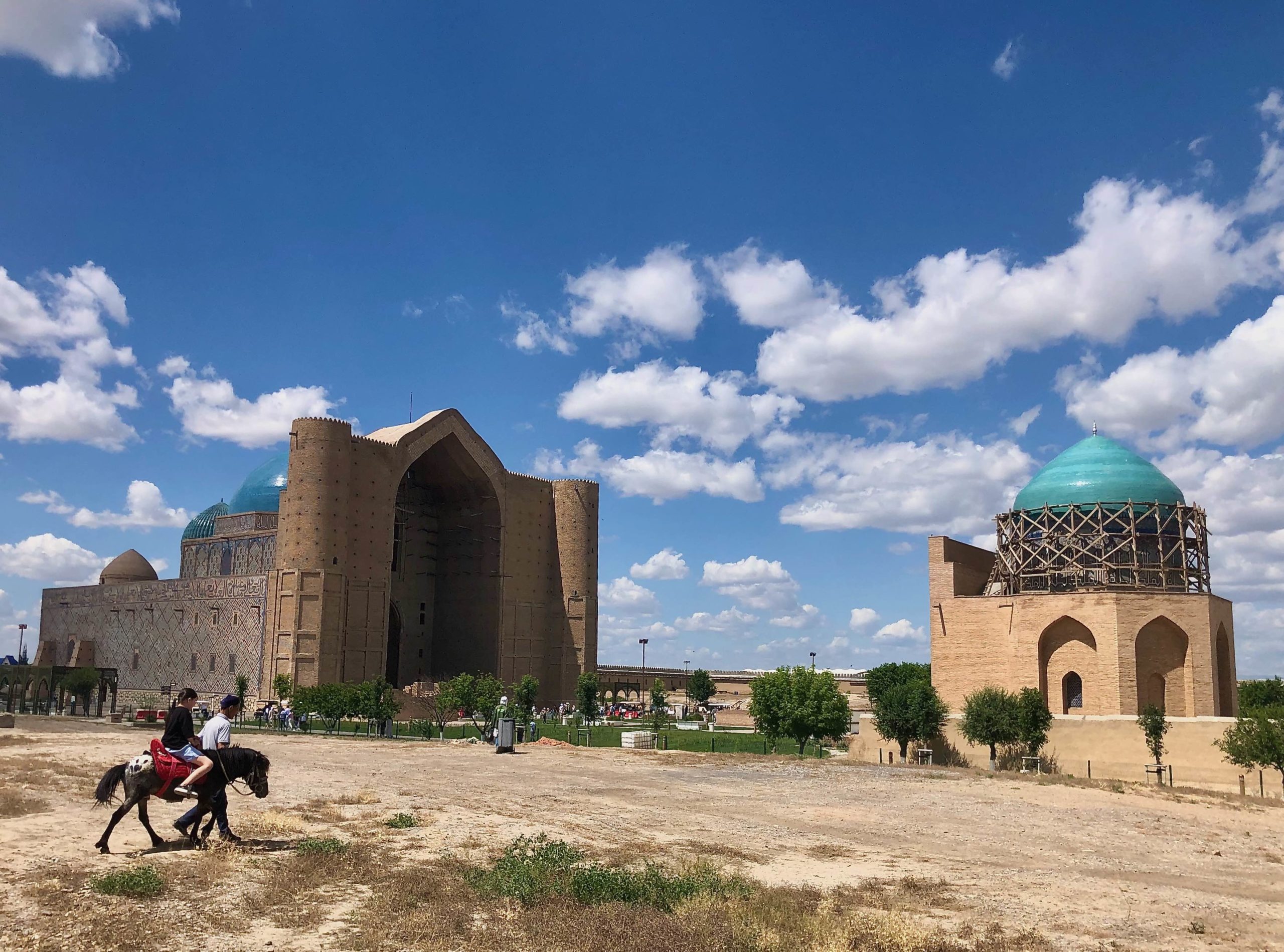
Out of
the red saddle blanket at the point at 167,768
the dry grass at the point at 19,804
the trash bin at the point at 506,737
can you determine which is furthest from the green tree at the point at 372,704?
the red saddle blanket at the point at 167,768

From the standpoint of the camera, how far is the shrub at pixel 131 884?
7.61m

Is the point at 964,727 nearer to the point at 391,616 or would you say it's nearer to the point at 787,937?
the point at 787,937

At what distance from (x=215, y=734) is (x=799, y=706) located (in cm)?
2522

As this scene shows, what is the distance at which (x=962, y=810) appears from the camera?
53.7ft

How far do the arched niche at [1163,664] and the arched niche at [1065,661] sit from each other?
5.56ft

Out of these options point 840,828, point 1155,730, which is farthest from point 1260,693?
point 840,828

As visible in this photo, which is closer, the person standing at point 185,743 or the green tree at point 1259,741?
the person standing at point 185,743

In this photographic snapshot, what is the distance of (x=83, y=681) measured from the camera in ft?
147

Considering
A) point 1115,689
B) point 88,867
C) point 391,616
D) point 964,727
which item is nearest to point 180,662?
point 391,616

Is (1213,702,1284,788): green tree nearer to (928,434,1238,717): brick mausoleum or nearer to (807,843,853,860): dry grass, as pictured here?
(928,434,1238,717): brick mausoleum

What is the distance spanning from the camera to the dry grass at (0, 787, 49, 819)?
1153 centimetres

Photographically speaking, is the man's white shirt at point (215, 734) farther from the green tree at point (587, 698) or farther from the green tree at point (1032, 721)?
the green tree at point (587, 698)

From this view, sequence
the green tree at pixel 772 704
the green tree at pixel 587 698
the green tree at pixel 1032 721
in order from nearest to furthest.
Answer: the green tree at pixel 1032 721
the green tree at pixel 772 704
the green tree at pixel 587 698

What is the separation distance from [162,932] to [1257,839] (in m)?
15.1
